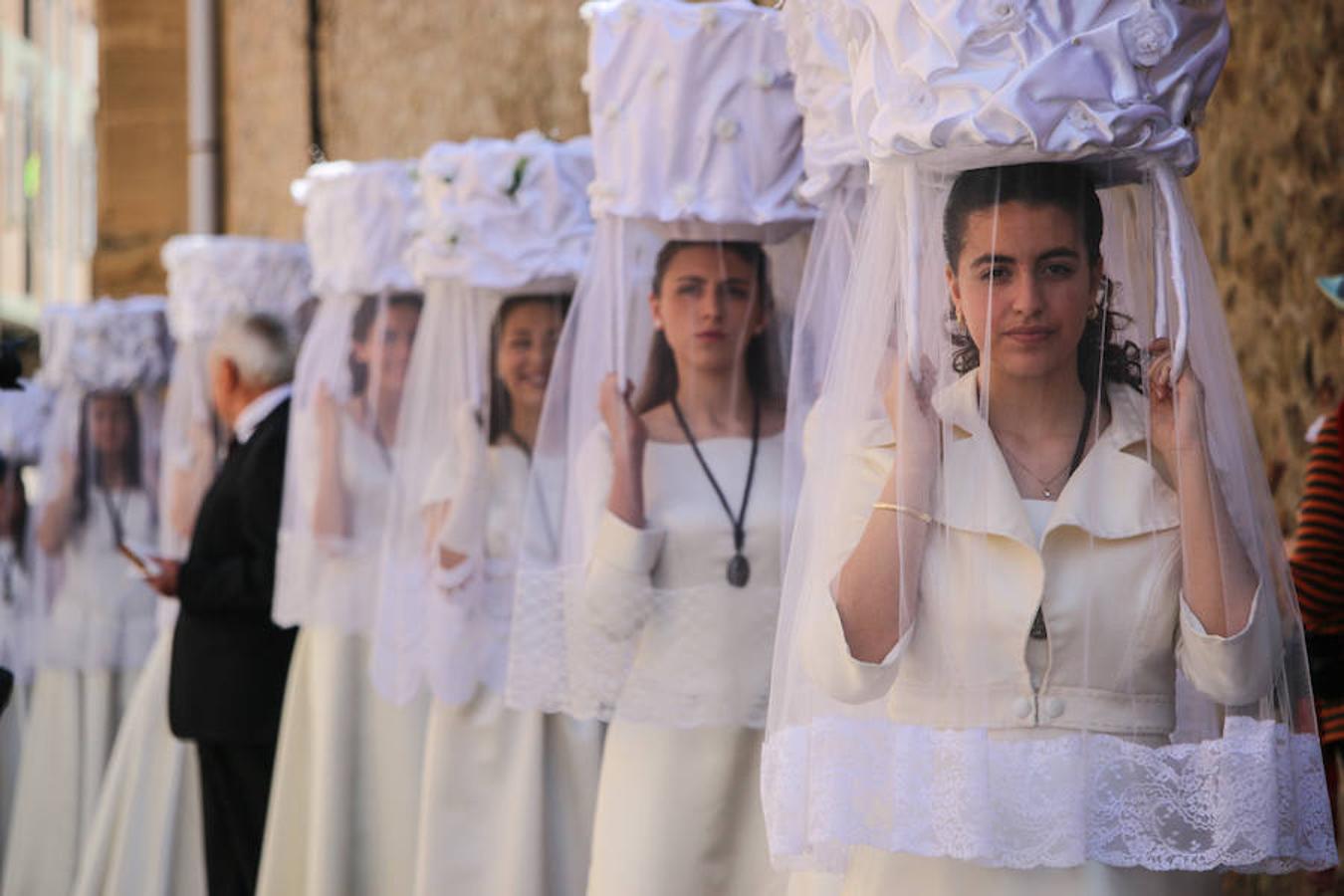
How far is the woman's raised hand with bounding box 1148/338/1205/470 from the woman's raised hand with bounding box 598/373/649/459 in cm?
180

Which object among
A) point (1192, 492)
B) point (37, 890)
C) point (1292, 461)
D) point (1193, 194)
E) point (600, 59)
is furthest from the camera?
point (37, 890)

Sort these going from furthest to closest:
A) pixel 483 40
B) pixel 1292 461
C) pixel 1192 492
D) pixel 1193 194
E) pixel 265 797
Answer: pixel 483 40
pixel 265 797
pixel 1193 194
pixel 1292 461
pixel 1192 492

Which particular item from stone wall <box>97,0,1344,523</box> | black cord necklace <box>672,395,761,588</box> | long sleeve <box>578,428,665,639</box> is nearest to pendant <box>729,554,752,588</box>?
black cord necklace <box>672,395,761,588</box>

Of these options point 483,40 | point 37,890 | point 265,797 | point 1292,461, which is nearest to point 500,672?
point 265,797

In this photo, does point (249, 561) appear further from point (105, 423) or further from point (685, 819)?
point (685, 819)

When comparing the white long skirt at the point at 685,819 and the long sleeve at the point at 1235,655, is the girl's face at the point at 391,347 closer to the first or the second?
the white long skirt at the point at 685,819

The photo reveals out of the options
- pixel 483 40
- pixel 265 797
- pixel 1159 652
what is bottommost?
pixel 265 797

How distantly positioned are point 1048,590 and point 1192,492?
0.86 ft

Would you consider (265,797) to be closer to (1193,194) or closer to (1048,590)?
(1193,194)

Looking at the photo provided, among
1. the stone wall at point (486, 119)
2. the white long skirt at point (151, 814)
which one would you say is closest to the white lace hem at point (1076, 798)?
the stone wall at point (486, 119)

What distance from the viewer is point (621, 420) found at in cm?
493

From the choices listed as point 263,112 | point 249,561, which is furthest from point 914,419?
point 263,112

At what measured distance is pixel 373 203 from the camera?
21.9 ft

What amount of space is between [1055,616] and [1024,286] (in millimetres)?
516
